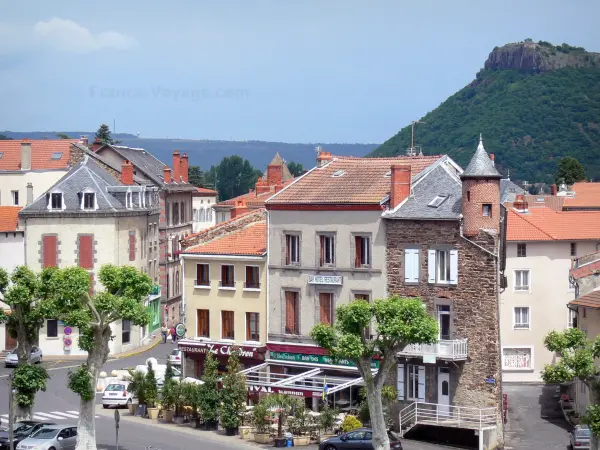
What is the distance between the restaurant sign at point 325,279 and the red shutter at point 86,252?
24.9m

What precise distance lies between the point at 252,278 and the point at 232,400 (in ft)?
29.8

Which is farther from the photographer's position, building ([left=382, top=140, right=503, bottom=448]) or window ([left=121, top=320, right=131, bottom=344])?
window ([left=121, top=320, right=131, bottom=344])

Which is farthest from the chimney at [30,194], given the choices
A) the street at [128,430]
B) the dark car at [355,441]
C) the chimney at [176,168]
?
the dark car at [355,441]

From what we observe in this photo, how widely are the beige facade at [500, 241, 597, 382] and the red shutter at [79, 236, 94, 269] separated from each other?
27.1 meters

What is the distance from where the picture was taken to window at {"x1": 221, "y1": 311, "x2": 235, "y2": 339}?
6506cm

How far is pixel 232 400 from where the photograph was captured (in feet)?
187

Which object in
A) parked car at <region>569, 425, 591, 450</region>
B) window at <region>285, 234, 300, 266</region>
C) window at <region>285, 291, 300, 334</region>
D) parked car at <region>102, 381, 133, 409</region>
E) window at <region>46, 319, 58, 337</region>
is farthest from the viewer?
window at <region>46, 319, 58, 337</region>

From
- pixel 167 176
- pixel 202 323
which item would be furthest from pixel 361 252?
pixel 167 176

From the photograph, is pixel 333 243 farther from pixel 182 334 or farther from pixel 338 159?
pixel 182 334

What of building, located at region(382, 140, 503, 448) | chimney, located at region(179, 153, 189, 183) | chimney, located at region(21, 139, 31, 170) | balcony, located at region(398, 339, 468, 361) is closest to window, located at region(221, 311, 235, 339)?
building, located at region(382, 140, 503, 448)

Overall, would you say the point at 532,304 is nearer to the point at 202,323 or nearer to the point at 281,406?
the point at 202,323

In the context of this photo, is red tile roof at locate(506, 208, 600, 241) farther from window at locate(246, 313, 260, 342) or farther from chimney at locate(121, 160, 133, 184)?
chimney at locate(121, 160, 133, 184)

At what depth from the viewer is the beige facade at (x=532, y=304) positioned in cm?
7938

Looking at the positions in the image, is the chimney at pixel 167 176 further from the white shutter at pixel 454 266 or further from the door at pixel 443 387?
the door at pixel 443 387
